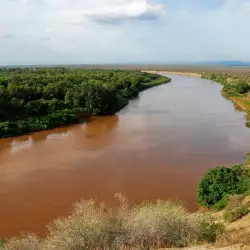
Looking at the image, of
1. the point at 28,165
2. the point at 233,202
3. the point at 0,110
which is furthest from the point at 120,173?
the point at 0,110

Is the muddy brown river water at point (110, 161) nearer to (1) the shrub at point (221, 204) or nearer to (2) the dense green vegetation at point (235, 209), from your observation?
(1) the shrub at point (221, 204)

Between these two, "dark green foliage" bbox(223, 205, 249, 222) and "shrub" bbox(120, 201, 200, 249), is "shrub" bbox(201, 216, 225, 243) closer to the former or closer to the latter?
"shrub" bbox(120, 201, 200, 249)

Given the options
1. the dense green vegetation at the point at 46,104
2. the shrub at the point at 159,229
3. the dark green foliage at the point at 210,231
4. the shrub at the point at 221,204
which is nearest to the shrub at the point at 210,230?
the dark green foliage at the point at 210,231

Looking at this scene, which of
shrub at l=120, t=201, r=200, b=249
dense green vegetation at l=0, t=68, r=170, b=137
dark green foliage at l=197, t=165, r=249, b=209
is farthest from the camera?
dense green vegetation at l=0, t=68, r=170, b=137

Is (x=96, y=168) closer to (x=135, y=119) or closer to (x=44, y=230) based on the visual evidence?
(x=44, y=230)

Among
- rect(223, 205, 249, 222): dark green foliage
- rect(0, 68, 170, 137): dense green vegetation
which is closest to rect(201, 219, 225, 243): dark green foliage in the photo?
rect(223, 205, 249, 222): dark green foliage

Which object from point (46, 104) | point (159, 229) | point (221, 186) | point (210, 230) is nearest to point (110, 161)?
point (221, 186)

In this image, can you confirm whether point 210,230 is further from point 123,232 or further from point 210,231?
point 123,232
